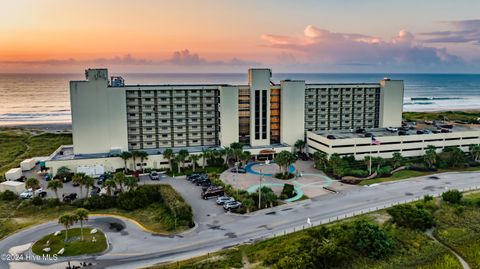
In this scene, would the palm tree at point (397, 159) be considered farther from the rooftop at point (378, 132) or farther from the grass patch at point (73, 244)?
the grass patch at point (73, 244)

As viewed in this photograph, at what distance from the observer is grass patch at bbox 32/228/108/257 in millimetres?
41688

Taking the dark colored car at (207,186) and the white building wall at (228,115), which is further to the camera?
the white building wall at (228,115)

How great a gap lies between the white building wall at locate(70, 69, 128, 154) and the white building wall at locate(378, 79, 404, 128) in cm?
6615

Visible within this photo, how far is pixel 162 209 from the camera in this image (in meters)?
54.2

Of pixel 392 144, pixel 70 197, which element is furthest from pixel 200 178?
pixel 392 144

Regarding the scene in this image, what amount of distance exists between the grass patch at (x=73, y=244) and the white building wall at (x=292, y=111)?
180ft

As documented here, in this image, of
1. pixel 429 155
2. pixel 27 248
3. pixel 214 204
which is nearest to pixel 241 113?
pixel 214 204

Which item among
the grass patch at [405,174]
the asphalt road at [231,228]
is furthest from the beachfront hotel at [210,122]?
the asphalt road at [231,228]

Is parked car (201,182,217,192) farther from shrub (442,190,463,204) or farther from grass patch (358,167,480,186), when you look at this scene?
shrub (442,190,463,204)

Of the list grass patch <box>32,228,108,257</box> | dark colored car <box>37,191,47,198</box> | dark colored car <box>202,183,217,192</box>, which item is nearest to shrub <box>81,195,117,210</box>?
grass patch <box>32,228,108,257</box>

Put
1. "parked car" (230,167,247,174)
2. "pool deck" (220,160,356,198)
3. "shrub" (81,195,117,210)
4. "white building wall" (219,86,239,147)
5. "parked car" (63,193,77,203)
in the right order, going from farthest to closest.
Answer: "white building wall" (219,86,239,147) < "parked car" (230,167,247,174) < "pool deck" (220,160,356,198) < "parked car" (63,193,77,203) < "shrub" (81,195,117,210)

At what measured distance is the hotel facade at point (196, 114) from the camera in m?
78.2

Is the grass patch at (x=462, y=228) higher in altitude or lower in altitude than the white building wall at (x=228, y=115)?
lower

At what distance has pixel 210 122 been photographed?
293 feet
